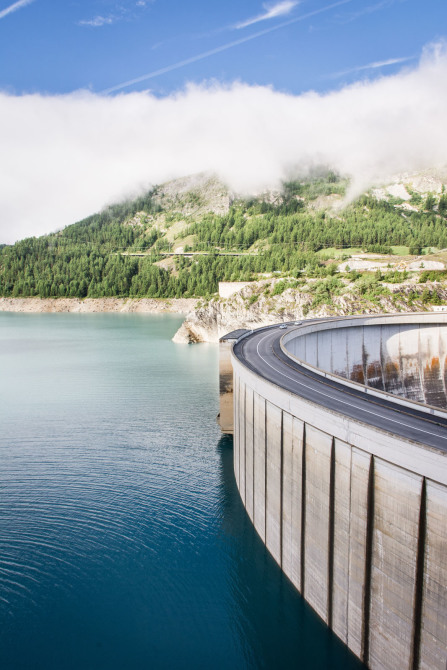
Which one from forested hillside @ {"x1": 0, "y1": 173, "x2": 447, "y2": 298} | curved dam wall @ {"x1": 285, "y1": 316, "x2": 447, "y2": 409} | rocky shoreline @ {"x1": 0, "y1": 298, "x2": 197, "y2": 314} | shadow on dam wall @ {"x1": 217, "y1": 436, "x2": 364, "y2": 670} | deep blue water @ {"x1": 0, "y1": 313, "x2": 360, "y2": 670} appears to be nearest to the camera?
shadow on dam wall @ {"x1": 217, "y1": 436, "x2": 364, "y2": 670}

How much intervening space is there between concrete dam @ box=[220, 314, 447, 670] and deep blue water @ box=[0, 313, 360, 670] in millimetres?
1540

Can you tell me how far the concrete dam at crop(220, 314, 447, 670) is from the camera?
11.4m

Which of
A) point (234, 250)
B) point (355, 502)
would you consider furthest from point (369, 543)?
point (234, 250)

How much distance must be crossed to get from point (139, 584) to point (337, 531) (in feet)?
27.3

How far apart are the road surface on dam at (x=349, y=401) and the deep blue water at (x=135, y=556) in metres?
6.64

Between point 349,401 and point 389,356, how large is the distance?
1112 inches

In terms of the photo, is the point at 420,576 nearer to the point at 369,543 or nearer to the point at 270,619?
the point at 369,543

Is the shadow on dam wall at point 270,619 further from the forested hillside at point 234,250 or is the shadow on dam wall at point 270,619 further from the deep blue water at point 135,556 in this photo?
the forested hillside at point 234,250

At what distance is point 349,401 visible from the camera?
18.2 metres

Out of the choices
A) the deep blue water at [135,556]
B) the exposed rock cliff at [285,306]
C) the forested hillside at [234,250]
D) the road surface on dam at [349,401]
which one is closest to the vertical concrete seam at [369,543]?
the road surface on dam at [349,401]

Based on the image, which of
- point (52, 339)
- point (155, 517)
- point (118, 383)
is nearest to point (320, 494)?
point (155, 517)

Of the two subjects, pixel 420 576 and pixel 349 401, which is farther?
pixel 349 401

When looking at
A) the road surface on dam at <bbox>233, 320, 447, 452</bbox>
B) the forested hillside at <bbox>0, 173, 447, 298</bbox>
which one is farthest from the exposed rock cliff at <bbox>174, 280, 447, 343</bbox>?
the road surface on dam at <bbox>233, 320, 447, 452</bbox>

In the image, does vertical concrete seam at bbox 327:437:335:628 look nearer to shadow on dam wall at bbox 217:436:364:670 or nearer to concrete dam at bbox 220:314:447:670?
concrete dam at bbox 220:314:447:670
